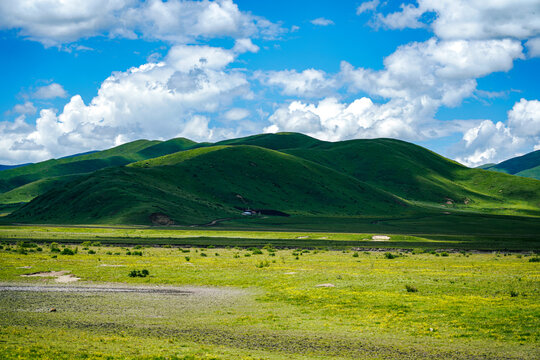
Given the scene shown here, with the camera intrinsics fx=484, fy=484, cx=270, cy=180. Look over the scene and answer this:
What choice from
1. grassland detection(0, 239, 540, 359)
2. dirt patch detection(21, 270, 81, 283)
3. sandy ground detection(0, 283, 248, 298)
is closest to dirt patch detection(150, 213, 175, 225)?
grassland detection(0, 239, 540, 359)

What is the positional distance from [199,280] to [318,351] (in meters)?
24.9

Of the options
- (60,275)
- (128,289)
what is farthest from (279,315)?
(60,275)

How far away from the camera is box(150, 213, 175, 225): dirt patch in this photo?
157250 millimetres

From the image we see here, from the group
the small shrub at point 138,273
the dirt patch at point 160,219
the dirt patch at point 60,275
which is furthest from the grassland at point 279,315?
the dirt patch at point 160,219

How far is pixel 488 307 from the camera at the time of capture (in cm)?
2981

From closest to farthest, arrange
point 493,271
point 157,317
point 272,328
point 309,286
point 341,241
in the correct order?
point 272,328 < point 157,317 < point 309,286 < point 493,271 < point 341,241

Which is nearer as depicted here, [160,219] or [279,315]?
[279,315]

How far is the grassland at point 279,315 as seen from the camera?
2162cm

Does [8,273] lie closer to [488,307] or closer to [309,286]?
[309,286]

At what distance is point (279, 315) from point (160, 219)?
440ft

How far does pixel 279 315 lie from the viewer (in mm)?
30203

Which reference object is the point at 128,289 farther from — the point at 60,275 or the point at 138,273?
the point at 60,275

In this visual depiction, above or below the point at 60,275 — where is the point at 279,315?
below

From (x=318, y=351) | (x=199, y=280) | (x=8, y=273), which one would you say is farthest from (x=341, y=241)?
(x=318, y=351)
